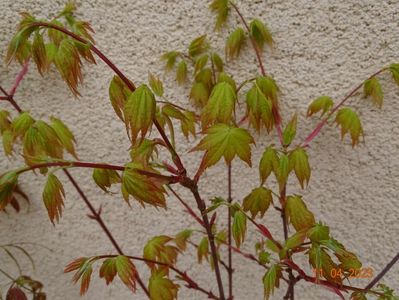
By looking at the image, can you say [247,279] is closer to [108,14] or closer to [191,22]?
[191,22]

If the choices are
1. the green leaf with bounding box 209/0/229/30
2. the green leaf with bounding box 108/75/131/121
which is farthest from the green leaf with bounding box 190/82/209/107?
the green leaf with bounding box 108/75/131/121

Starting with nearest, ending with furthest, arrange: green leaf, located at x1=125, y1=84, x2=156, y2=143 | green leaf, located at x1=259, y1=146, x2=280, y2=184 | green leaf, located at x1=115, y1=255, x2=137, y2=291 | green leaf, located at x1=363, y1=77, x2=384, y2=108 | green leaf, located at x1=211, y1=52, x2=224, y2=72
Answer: green leaf, located at x1=125, y1=84, x2=156, y2=143
green leaf, located at x1=115, y1=255, x2=137, y2=291
green leaf, located at x1=259, y1=146, x2=280, y2=184
green leaf, located at x1=363, y1=77, x2=384, y2=108
green leaf, located at x1=211, y1=52, x2=224, y2=72

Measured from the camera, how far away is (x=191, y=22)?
1049 millimetres

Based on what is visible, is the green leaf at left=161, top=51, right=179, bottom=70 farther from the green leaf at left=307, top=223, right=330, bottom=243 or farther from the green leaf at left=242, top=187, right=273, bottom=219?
the green leaf at left=307, top=223, right=330, bottom=243

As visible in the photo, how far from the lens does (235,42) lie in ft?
3.31

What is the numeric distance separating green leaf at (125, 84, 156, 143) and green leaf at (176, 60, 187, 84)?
1.74ft

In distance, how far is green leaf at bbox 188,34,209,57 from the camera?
1.02 meters

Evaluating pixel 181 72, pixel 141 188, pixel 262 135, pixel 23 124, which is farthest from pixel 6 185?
pixel 262 135

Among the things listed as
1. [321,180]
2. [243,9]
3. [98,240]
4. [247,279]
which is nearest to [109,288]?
[98,240]

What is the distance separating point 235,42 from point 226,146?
20.7 inches

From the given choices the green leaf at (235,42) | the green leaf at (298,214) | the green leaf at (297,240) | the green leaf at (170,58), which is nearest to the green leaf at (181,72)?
the green leaf at (170,58)

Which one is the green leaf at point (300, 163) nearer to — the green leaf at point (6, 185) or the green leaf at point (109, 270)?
the green leaf at point (109, 270)

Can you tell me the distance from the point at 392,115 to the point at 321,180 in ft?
0.87

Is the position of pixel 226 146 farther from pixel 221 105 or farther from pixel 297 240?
pixel 297 240
